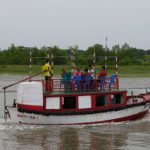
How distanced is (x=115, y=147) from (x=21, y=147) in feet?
11.2

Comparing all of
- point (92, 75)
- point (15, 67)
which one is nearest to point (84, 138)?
point (92, 75)

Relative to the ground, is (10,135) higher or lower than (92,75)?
lower

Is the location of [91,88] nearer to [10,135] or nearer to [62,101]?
[62,101]

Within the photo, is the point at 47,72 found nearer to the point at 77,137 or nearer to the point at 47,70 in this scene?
the point at 47,70

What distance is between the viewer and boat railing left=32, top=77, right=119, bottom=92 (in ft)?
82.5

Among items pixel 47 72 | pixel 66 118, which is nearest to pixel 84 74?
pixel 47 72

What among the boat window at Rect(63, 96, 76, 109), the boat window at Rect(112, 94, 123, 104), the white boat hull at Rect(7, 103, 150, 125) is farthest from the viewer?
the boat window at Rect(112, 94, 123, 104)

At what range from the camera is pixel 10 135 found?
22438 mm

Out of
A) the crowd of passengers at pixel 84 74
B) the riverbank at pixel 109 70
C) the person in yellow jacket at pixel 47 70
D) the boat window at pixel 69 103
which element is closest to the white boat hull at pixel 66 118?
the boat window at pixel 69 103

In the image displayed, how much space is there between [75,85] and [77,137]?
3.91 metres

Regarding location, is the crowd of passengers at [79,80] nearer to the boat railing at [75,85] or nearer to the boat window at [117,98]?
the boat railing at [75,85]

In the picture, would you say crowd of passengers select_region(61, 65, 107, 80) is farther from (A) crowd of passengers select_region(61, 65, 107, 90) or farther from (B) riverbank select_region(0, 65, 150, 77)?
(B) riverbank select_region(0, 65, 150, 77)

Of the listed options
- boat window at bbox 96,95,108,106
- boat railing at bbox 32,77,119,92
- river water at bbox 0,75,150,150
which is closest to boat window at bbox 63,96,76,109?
boat railing at bbox 32,77,119,92

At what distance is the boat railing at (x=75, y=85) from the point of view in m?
25.2
